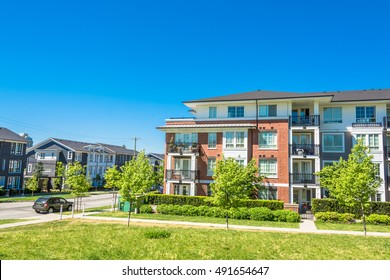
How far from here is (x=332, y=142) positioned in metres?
30.4

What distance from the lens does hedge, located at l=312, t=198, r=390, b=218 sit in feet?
79.4

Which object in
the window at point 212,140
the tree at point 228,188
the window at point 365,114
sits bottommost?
the tree at point 228,188

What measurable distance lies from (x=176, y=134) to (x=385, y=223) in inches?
828

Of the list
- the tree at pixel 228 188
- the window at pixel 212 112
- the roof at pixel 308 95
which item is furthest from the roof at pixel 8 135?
the tree at pixel 228 188

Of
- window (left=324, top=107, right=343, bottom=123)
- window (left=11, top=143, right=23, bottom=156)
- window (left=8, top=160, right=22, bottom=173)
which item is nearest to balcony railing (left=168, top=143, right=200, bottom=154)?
window (left=324, top=107, right=343, bottom=123)

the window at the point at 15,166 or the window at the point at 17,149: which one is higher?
the window at the point at 17,149

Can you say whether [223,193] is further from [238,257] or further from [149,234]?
[238,257]

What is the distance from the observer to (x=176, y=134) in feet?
106

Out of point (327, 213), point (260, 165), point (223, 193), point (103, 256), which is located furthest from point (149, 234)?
point (260, 165)

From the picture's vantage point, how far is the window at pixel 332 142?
30.1 metres

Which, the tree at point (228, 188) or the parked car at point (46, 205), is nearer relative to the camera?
the tree at point (228, 188)

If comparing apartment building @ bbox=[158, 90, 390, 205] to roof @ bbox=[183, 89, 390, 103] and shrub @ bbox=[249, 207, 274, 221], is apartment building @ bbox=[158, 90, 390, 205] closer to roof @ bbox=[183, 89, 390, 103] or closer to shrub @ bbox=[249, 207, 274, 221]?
roof @ bbox=[183, 89, 390, 103]

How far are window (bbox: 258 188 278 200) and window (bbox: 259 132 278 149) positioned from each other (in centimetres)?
442

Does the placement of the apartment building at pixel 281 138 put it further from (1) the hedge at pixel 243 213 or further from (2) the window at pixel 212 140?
(1) the hedge at pixel 243 213
